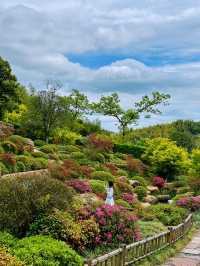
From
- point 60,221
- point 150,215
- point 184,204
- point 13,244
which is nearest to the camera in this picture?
point 13,244

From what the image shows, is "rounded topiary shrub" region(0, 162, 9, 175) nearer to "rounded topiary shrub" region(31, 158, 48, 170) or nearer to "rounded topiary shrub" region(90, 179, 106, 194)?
"rounded topiary shrub" region(31, 158, 48, 170)

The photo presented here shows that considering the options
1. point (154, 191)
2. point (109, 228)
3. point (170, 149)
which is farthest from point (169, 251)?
point (170, 149)

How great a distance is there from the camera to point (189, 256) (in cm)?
1614

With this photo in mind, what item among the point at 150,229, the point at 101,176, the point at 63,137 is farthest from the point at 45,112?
the point at 150,229

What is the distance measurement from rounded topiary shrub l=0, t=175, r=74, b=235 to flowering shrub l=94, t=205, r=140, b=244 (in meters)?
1.13

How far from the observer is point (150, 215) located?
22250 millimetres

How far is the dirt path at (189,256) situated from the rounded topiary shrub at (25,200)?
3541 mm

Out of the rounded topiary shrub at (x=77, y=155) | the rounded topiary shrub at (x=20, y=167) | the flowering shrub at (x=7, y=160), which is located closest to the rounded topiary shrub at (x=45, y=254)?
the flowering shrub at (x=7, y=160)

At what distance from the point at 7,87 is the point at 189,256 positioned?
121ft

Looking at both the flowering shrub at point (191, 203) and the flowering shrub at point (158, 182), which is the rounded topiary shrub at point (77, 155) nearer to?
the flowering shrub at point (158, 182)

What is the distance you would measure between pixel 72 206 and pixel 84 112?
162 ft

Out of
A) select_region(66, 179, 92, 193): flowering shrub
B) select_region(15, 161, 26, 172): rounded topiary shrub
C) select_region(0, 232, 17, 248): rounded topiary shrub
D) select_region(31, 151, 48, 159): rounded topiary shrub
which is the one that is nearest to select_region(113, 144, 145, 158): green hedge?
select_region(31, 151, 48, 159): rounded topiary shrub

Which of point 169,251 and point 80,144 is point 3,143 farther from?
point 169,251

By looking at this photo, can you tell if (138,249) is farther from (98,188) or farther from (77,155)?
(77,155)
